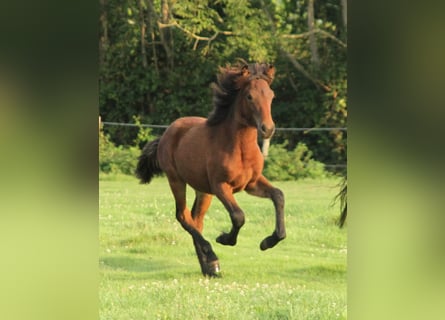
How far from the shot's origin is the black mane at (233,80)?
397 cm

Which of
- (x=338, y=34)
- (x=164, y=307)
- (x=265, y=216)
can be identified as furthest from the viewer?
(x=338, y=34)

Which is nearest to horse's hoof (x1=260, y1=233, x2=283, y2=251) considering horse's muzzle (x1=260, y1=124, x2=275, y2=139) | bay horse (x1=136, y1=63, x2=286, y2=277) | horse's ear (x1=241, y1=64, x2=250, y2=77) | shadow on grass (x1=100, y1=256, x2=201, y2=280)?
bay horse (x1=136, y1=63, x2=286, y2=277)

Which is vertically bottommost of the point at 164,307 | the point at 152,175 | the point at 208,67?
the point at 164,307

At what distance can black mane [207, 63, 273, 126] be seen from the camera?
3975 millimetres

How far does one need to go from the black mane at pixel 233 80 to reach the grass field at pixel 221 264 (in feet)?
2.71

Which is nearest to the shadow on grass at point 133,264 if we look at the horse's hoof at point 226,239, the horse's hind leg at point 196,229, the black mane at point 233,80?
the horse's hind leg at point 196,229

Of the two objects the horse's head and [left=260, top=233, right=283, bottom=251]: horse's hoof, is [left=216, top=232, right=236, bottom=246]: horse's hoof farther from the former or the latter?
the horse's head

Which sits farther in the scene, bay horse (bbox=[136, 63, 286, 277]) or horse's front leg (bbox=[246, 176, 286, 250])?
horse's front leg (bbox=[246, 176, 286, 250])

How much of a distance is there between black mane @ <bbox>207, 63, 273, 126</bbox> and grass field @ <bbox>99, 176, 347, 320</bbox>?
83 cm

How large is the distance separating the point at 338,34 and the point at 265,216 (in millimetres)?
3142

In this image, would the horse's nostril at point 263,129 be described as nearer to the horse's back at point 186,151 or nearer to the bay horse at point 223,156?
the bay horse at point 223,156
